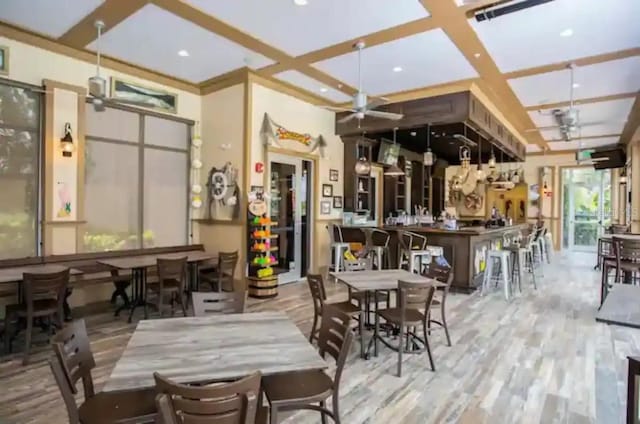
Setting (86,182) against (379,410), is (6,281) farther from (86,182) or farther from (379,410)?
(379,410)

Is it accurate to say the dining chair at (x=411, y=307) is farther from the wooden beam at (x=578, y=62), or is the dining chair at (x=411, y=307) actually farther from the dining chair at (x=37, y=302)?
the wooden beam at (x=578, y=62)

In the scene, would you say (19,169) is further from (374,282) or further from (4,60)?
(374,282)

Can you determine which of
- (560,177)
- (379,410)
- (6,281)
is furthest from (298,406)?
(560,177)

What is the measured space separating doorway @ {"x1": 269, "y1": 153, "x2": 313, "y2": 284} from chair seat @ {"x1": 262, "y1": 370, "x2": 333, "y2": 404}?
16.2ft

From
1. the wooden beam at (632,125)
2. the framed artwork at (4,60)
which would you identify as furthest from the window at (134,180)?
the wooden beam at (632,125)

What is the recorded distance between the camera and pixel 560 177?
13234mm

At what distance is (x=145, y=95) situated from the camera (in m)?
6.25

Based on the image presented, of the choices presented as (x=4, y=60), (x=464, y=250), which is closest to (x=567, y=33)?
(x=464, y=250)

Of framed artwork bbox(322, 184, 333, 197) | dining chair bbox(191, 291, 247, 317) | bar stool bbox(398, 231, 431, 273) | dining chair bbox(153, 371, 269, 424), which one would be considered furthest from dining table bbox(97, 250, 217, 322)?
dining chair bbox(153, 371, 269, 424)

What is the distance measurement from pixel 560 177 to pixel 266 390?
14.0 meters

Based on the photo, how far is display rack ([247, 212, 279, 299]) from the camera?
624 cm

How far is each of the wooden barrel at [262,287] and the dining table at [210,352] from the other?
3.61 meters

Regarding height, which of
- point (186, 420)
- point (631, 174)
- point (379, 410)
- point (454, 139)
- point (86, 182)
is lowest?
point (379, 410)

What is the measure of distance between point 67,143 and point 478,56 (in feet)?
18.6
